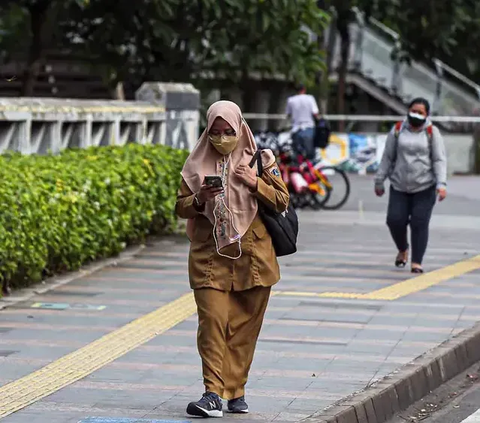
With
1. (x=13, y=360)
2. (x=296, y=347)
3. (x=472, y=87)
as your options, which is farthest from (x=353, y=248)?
(x=472, y=87)

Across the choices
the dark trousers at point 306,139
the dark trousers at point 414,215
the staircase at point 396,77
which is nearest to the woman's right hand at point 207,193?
the dark trousers at point 414,215

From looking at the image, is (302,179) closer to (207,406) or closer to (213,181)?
(207,406)

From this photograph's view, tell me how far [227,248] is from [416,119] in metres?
6.08

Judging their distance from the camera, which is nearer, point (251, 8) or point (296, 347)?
point (296, 347)

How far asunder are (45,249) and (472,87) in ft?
79.5

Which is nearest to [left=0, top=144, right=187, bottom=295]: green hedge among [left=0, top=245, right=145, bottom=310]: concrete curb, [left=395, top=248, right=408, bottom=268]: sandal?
[left=0, top=245, right=145, bottom=310]: concrete curb

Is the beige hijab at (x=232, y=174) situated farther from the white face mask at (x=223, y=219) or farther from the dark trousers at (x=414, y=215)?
the dark trousers at (x=414, y=215)

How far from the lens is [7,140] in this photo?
43.5 feet

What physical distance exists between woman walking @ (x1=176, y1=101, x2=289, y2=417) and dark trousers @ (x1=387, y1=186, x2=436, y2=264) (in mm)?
6018

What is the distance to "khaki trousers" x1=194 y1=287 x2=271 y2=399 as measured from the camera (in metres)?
7.04

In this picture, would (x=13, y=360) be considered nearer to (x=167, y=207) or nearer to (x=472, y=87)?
(x=167, y=207)

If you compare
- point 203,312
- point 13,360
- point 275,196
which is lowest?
point 13,360

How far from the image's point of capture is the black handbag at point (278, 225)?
23.3ft

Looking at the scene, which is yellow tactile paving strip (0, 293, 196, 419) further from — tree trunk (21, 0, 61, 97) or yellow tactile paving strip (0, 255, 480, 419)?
tree trunk (21, 0, 61, 97)
